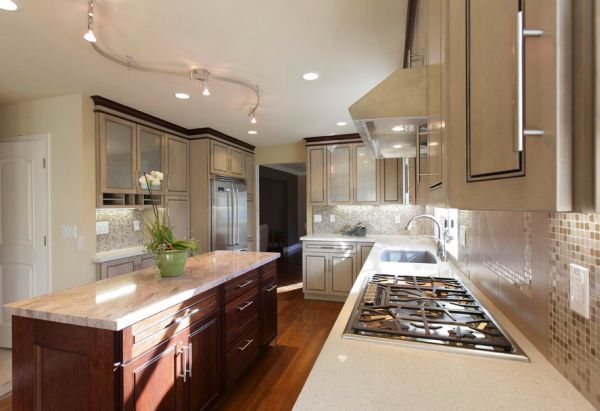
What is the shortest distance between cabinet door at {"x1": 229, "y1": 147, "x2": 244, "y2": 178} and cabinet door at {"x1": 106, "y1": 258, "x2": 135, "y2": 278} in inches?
78.4

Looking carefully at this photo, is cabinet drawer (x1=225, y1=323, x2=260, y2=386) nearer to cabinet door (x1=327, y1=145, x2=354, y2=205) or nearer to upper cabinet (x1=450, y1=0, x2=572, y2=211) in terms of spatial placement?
upper cabinet (x1=450, y1=0, x2=572, y2=211)

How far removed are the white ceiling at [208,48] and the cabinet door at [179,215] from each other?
1233mm

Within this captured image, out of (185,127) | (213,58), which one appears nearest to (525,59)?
(213,58)

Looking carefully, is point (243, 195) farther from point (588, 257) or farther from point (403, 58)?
point (588, 257)

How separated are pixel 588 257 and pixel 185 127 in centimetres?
421

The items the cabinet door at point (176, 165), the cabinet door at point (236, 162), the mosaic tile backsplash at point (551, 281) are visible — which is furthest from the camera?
the cabinet door at point (236, 162)

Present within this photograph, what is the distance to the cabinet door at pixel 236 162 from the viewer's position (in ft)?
15.4

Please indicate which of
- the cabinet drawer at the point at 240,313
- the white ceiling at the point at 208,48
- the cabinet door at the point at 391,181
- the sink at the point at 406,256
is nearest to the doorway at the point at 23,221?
the white ceiling at the point at 208,48

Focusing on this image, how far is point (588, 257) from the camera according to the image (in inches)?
26.5

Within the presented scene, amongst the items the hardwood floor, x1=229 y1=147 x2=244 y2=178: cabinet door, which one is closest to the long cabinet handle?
the hardwood floor

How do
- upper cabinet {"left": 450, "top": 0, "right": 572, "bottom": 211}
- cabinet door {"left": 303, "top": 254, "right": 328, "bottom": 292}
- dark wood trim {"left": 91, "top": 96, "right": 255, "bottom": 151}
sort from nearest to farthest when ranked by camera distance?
upper cabinet {"left": 450, "top": 0, "right": 572, "bottom": 211} < dark wood trim {"left": 91, "top": 96, "right": 255, "bottom": 151} < cabinet door {"left": 303, "top": 254, "right": 328, "bottom": 292}

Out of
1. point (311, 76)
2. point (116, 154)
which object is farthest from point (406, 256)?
point (116, 154)

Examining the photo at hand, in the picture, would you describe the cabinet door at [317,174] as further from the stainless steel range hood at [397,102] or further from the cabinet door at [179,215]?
the stainless steel range hood at [397,102]

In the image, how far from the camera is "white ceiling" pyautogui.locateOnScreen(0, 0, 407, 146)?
1682 millimetres
